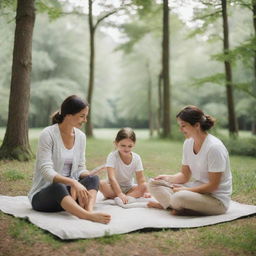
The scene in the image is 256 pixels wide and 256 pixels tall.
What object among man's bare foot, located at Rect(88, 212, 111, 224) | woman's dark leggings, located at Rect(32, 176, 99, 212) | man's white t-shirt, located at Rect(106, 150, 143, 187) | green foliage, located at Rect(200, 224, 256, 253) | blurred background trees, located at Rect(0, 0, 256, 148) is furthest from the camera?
blurred background trees, located at Rect(0, 0, 256, 148)

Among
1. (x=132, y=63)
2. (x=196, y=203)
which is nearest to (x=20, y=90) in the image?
(x=196, y=203)

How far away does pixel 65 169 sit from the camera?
169 inches

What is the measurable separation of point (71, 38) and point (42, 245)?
965 inches

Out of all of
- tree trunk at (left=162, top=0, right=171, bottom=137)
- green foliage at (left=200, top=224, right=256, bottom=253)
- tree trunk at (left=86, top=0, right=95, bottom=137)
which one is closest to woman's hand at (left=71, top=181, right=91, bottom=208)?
green foliage at (left=200, top=224, right=256, bottom=253)

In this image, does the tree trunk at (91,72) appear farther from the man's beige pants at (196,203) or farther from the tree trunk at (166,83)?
the man's beige pants at (196,203)

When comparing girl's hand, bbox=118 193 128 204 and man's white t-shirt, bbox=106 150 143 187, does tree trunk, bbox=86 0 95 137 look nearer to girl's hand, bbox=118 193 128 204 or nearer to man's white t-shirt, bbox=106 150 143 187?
man's white t-shirt, bbox=106 150 143 187

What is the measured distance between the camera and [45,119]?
26.9 metres

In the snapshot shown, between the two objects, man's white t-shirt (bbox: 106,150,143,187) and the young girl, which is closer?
the young girl

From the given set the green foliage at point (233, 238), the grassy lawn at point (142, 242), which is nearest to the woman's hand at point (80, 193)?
the grassy lawn at point (142, 242)

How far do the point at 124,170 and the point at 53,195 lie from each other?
141cm

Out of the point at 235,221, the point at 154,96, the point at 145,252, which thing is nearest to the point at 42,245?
the point at 145,252

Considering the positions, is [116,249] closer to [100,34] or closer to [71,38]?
[100,34]

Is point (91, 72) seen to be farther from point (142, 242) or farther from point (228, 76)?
point (142, 242)

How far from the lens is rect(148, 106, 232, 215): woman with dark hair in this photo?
13.3 ft
